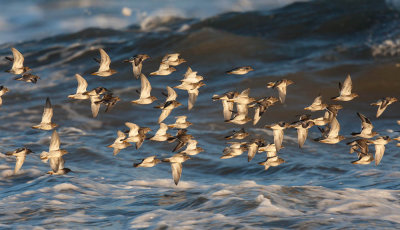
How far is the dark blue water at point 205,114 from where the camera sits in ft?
34.2

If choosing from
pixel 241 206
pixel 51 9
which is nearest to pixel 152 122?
pixel 241 206

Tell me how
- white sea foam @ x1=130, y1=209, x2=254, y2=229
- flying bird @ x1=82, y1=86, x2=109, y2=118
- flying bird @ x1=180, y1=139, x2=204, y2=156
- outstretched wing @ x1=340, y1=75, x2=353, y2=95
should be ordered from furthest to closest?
flying bird @ x1=180, y1=139, x2=204, y2=156, outstretched wing @ x1=340, y1=75, x2=353, y2=95, flying bird @ x1=82, y1=86, x2=109, y2=118, white sea foam @ x1=130, y1=209, x2=254, y2=229

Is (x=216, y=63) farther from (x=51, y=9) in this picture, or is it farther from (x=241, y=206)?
(x=51, y=9)

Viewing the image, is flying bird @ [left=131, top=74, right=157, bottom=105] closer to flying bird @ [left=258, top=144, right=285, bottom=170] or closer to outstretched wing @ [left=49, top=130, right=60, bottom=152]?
outstretched wing @ [left=49, top=130, right=60, bottom=152]

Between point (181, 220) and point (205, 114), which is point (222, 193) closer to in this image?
point (181, 220)

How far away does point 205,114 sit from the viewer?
17391 mm

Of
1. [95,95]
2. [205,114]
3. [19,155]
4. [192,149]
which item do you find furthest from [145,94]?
[205,114]

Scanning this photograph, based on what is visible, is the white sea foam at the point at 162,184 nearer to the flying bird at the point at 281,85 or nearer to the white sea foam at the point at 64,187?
the white sea foam at the point at 64,187

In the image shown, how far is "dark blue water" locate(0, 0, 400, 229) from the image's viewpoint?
1042cm

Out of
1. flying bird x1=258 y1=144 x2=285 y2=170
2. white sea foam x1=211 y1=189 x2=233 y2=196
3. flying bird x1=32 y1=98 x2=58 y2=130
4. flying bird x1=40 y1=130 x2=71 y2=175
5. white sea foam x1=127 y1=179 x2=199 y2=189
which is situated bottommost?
white sea foam x1=127 y1=179 x2=199 y2=189

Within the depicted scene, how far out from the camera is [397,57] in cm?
2112

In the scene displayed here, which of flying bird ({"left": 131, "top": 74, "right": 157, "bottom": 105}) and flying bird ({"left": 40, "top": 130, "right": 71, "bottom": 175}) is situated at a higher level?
flying bird ({"left": 131, "top": 74, "right": 157, "bottom": 105})

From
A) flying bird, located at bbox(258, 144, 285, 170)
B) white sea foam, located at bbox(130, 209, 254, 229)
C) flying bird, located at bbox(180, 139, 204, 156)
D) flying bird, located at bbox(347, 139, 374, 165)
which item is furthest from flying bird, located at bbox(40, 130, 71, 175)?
flying bird, located at bbox(347, 139, 374, 165)

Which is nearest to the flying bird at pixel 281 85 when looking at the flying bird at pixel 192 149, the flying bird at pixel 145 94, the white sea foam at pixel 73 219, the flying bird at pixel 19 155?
the flying bird at pixel 192 149
